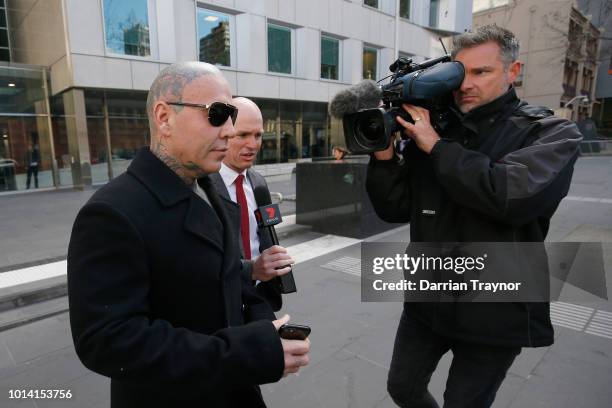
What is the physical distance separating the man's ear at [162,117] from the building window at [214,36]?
507 inches

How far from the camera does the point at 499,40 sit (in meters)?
1.57

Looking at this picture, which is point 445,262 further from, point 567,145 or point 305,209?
point 305,209

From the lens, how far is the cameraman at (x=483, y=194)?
1.43m

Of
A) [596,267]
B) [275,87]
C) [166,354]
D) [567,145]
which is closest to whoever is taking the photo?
[166,354]

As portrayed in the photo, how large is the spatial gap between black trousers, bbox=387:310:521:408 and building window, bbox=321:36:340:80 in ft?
52.4

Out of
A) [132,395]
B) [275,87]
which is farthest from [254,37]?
[132,395]

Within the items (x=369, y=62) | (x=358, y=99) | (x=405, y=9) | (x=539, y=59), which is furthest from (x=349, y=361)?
(x=539, y=59)

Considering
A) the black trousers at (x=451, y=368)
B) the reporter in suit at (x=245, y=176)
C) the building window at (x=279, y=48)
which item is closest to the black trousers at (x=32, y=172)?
the building window at (x=279, y=48)

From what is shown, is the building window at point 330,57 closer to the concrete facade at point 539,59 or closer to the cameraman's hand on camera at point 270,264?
the cameraman's hand on camera at point 270,264

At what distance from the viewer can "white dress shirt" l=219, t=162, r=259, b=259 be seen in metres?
2.43

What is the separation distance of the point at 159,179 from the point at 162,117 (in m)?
0.19

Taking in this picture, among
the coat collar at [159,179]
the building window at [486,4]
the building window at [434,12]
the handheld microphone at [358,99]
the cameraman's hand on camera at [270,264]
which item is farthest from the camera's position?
the building window at [486,4]

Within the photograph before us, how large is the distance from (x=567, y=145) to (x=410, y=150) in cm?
63

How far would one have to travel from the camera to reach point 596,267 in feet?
15.4
